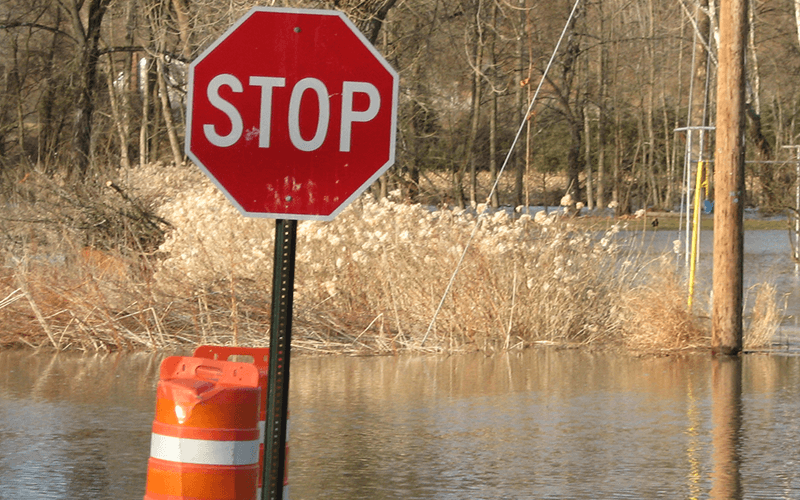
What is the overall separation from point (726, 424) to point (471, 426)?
5.70 feet

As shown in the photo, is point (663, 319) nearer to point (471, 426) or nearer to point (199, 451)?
point (471, 426)

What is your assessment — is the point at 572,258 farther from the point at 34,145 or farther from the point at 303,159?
the point at 34,145

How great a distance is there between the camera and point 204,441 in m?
4.24

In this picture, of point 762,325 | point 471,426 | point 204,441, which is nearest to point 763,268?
point 762,325

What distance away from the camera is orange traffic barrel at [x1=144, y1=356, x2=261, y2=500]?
4238mm

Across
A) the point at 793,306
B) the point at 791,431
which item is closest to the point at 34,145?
the point at 793,306

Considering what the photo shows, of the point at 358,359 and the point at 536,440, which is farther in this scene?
the point at 358,359

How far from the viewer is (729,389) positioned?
9.16 meters

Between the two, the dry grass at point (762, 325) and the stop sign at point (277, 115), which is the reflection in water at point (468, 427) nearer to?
the dry grass at point (762, 325)

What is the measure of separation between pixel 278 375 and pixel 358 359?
272 inches

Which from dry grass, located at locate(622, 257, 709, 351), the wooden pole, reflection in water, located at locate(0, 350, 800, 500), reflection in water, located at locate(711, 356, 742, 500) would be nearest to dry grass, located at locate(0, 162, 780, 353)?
dry grass, located at locate(622, 257, 709, 351)

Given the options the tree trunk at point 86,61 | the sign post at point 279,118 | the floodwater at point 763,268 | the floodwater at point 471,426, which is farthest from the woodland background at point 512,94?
the sign post at point 279,118

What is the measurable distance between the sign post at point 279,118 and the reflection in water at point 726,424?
123 inches

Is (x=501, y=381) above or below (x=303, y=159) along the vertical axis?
below
